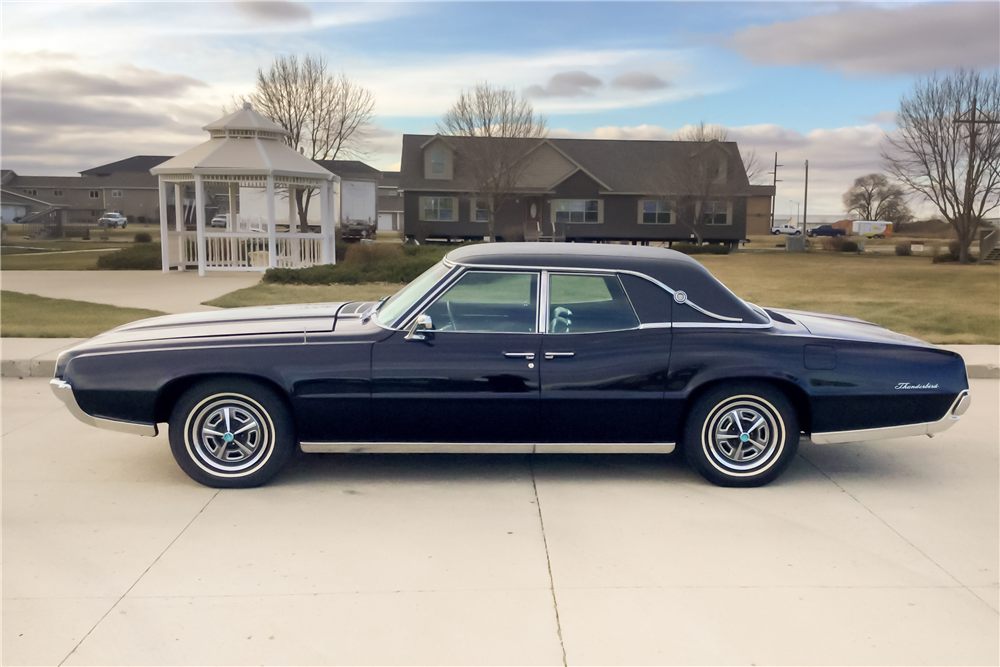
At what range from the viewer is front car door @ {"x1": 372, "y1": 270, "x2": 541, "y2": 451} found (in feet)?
16.4

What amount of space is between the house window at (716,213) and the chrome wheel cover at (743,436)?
1654 inches

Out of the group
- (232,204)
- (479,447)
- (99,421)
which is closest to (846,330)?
(479,447)

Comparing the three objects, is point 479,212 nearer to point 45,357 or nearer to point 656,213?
point 656,213

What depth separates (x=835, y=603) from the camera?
12.2ft

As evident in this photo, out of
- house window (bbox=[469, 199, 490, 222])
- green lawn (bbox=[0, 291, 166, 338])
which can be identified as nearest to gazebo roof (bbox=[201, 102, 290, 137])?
green lawn (bbox=[0, 291, 166, 338])

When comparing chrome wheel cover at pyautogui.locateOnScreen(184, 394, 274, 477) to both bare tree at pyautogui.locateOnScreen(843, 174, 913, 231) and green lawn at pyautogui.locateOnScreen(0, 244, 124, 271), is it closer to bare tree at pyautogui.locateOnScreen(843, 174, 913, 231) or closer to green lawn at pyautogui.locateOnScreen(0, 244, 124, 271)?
green lawn at pyautogui.locateOnScreen(0, 244, 124, 271)

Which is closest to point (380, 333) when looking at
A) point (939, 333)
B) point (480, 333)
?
point (480, 333)

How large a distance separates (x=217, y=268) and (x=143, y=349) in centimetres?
1768

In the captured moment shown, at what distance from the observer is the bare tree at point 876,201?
8906 centimetres

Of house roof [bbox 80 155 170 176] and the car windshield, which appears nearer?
the car windshield

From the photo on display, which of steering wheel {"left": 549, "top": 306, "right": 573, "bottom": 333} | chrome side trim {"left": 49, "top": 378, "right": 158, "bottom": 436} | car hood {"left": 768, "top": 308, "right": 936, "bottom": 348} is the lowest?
chrome side trim {"left": 49, "top": 378, "right": 158, "bottom": 436}

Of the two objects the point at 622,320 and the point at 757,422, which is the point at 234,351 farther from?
the point at 757,422

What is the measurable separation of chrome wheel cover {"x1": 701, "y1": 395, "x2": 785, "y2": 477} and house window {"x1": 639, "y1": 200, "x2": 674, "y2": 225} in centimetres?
4216

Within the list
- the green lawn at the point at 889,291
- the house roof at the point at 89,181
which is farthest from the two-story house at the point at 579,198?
the house roof at the point at 89,181
